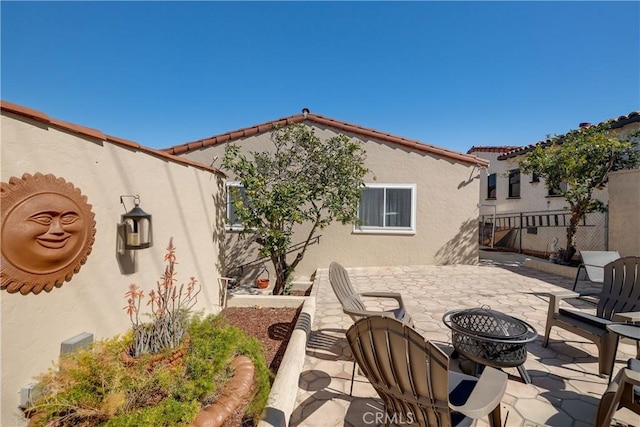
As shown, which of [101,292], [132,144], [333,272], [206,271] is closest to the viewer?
[101,292]

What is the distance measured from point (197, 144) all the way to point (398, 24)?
7.35 metres

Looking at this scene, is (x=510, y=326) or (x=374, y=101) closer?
(x=510, y=326)

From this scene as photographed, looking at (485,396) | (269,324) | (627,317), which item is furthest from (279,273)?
(627,317)

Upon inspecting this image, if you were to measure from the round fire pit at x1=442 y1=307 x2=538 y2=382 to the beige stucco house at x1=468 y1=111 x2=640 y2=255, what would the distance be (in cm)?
827

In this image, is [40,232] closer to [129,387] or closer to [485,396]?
[129,387]

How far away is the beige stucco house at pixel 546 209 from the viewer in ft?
25.6

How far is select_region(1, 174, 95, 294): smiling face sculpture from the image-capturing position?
2.04 meters

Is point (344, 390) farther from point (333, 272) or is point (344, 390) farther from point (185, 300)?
point (185, 300)

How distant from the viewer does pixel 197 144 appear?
360 inches

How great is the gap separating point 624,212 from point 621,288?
608 cm

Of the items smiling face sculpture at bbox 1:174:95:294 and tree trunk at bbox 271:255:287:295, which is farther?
tree trunk at bbox 271:255:287:295

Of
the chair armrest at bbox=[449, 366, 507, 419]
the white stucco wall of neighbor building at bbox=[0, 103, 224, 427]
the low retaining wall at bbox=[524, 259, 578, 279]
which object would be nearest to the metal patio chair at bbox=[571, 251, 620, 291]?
the low retaining wall at bbox=[524, 259, 578, 279]

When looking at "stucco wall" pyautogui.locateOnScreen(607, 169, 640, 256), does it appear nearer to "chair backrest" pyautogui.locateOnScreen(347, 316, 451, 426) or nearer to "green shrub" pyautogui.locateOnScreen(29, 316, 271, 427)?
"chair backrest" pyautogui.locateOnScreen(347, 316, 451, 426)

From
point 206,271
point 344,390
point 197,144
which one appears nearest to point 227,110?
point 197,144
